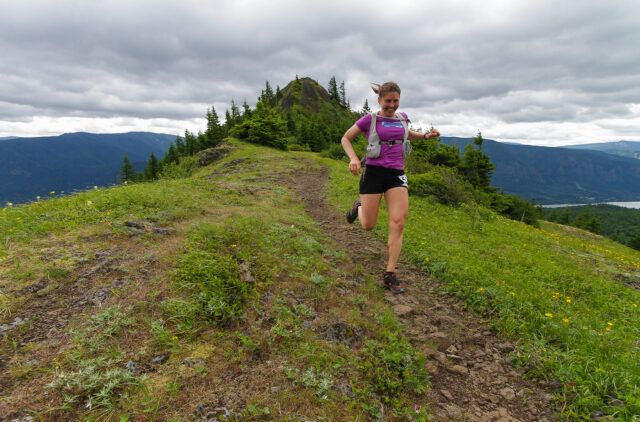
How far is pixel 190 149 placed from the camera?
58.5 m

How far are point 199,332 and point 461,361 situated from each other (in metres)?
2.96

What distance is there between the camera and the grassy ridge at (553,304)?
8.78 feet

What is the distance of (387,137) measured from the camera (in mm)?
4457

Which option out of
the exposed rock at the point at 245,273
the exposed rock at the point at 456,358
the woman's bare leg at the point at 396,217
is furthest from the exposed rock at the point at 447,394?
the exposed rock at the point at 245,273

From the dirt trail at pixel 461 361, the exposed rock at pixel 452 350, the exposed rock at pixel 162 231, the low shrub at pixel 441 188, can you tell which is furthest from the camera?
the low shrub at pixel 441 188

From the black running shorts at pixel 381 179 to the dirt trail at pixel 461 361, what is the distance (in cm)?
157

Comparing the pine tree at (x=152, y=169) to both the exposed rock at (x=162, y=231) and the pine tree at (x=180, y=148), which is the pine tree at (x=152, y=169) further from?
the exposed rock at (x=162, y=231)

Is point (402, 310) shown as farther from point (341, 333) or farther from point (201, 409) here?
point (201, 409)

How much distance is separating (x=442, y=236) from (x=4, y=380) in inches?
319

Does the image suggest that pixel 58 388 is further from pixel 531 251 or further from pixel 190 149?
pixel 190 149

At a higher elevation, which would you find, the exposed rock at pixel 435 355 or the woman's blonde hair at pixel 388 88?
the woman's blonde hair at pixel 388 88

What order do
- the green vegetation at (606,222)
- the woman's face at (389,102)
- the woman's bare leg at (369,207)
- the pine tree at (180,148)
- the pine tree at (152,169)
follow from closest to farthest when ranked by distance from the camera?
the woman's face at (389,102) < the woman's bare leg at (369,207) < the pine tree at (152,169) < the pine tree at (180,148) < the green vegetation at (606,222)

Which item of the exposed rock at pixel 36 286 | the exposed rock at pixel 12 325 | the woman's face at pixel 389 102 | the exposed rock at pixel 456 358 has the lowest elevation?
the exposed rock at pixel 456 358

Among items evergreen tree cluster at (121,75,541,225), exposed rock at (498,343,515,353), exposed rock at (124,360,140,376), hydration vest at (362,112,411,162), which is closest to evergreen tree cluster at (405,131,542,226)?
evergreen tree cluster at (121,75,541,225)
